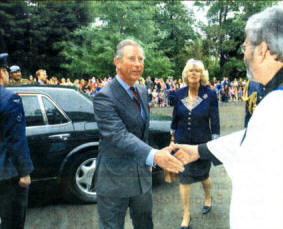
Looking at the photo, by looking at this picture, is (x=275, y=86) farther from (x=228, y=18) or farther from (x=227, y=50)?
(x=228, y=18)

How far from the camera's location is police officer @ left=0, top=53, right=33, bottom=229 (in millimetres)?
1913

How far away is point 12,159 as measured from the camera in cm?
199

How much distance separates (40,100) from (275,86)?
2849 millimetres

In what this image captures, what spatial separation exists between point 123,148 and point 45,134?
5.79 feet

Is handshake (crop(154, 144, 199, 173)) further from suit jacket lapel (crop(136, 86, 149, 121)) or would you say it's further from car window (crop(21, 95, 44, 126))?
car window (crop(21, 95, 44, 126))

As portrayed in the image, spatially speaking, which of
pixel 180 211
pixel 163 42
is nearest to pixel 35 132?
pixel 180 211

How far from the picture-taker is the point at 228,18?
1462 cm

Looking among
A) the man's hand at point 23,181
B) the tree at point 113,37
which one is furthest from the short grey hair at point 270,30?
the tree at point 113,37

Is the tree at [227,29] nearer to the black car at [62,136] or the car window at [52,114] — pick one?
the black car at [62,136]

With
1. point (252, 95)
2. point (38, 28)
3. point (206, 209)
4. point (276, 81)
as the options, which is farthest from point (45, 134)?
point (38, 28)

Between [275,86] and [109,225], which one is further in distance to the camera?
[109,225]

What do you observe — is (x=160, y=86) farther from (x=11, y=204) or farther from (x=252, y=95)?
(x=11, y=204)

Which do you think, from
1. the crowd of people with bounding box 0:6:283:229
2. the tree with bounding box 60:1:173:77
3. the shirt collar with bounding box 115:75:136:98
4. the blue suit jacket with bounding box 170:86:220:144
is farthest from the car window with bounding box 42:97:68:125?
the tree with bounding box 60:1:173:77

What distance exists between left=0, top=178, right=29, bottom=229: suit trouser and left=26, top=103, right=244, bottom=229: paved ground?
978 mm
